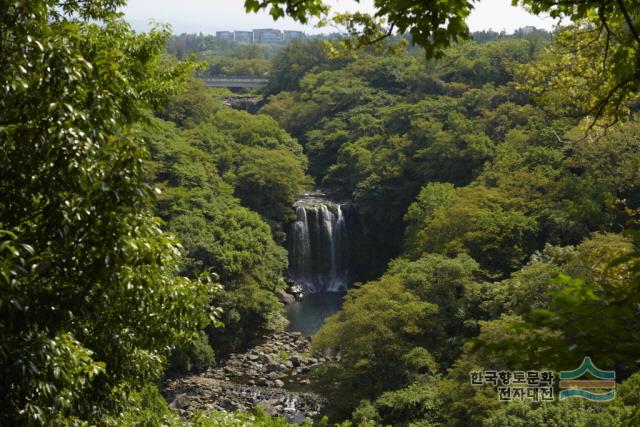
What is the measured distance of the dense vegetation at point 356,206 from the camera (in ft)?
12.1

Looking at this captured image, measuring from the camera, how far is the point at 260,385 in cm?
1927

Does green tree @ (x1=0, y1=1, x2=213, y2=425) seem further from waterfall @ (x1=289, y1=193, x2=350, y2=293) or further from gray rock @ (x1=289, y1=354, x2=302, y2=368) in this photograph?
waterfall @ (x1=289, y1=193, x2=350, y2=293)

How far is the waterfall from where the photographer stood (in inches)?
1174

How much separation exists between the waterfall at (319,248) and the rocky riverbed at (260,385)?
24.5 ft

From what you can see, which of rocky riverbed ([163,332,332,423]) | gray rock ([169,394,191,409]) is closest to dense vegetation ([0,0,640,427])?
rocky riverbed ([163,332,332,423])

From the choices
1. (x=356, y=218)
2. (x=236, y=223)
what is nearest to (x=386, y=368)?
(x=236, y=223)

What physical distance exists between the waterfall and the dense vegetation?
3.25 ft

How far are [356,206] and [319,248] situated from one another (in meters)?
2.94

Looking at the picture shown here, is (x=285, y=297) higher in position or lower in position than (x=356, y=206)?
lower
